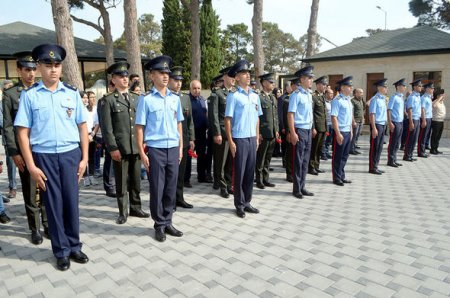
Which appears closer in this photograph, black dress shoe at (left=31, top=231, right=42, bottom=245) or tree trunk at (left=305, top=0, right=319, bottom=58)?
black dress shoe at (left=31, top=231, right=42, bottom=245)

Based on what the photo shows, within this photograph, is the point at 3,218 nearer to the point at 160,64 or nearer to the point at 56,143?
the point at 56,143

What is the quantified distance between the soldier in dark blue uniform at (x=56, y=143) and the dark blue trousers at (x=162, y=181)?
2.63ft

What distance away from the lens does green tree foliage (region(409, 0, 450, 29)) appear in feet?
91.8

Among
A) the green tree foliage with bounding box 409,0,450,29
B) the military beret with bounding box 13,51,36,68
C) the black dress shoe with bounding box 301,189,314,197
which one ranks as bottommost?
the black dress shoe with bounding box 301,189,314,197

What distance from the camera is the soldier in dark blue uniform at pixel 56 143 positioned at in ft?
11.0

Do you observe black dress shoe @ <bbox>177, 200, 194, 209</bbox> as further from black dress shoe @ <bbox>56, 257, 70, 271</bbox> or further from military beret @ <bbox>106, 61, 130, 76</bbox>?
black dress shoe @ <bbox>56, 257, 70, 271</bbox>

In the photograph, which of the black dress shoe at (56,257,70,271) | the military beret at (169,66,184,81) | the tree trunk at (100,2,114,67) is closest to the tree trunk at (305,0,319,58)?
the tree trunk at (100,2,114,67)

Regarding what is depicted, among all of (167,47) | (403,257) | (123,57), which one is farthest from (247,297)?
(167,47)

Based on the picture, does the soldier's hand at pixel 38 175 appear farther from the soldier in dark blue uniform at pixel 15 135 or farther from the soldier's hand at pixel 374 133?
the soldier's hand at pixel 374 133

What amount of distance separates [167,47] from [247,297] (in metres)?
34.3

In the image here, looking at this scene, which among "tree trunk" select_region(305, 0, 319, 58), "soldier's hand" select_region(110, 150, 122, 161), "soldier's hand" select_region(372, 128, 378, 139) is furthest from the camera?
"tree trunk" select_region(305, 0, 319, 58)

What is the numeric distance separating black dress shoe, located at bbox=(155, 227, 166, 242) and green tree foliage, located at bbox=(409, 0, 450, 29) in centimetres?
3110

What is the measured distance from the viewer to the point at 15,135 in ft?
13.6

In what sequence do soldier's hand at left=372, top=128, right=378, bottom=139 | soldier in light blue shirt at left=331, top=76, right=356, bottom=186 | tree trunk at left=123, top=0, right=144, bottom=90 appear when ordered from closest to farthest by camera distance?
soldier in light blue shirt at left=331, top=76, right=356, bottom=186 < soldier's hand at left=372, top=128, right=378, bottom=139 < tree trunk at left=123, top=0, right=144, bottom=90
